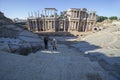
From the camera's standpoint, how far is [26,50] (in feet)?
47.3

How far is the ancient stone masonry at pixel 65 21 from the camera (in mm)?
41312

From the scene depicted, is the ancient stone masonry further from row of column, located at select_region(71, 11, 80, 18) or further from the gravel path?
the gravel path

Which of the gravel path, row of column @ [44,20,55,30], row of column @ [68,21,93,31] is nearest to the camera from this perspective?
the gravel path

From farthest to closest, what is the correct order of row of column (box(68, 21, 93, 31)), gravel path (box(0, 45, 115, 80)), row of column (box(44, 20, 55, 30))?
row of column (box(68, 21, 93, 31)), row of column (box(44, 20, 55, 30)), gravel path (box(0, 45, 115, 80))

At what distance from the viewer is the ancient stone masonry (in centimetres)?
4131

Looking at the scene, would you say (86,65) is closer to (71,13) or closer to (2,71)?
(2,71)

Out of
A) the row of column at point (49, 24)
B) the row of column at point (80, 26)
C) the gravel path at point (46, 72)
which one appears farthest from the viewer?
the row of column at point (80, 26)

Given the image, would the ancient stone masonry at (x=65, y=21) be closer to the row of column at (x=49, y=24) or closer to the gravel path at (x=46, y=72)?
the row of column at (x=49, y=24)

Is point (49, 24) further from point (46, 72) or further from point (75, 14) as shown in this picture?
point (46, 72)

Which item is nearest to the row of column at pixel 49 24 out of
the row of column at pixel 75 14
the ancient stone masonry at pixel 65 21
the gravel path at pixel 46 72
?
the ancient stone masonry at pixel 65 21

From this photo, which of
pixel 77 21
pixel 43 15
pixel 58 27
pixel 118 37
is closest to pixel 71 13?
pixel 77 21

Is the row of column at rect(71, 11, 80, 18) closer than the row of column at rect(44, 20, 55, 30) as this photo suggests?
No

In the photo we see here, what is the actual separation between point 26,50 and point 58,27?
28.5 m

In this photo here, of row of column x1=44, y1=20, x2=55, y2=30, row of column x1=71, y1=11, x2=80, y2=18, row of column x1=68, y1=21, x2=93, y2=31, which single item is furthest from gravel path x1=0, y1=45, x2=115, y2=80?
row of column x1=71, y1=11, x2=80, y2=18
